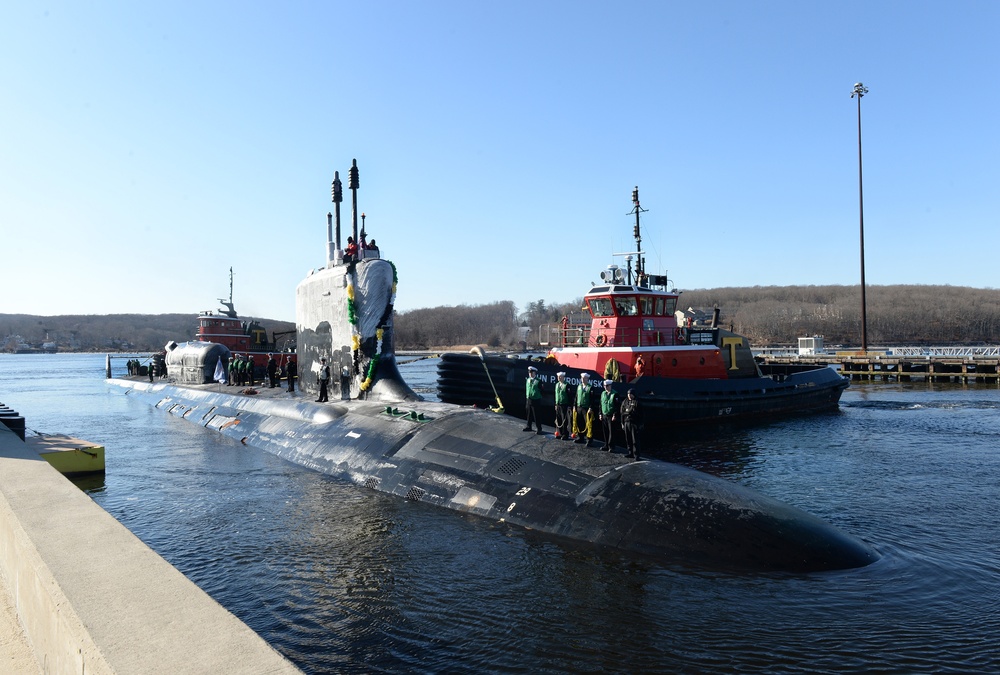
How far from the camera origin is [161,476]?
16.2 m

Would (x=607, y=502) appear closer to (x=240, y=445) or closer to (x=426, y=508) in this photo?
(x=426, y=508)

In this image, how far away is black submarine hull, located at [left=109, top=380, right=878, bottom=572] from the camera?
8820 millimetres

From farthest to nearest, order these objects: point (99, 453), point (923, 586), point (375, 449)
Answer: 1. point (99, 453)
2. point (375, 449)
3. point (923, 586)

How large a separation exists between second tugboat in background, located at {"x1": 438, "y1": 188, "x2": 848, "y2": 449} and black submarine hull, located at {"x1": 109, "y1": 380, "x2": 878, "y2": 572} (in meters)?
7.17

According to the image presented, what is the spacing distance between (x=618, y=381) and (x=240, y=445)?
12.5 m

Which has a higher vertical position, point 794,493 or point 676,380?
point 676,380

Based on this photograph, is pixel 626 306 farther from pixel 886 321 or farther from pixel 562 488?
pixel 886 321

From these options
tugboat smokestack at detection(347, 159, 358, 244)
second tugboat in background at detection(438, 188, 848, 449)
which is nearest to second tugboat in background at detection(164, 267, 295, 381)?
second tugboat in background at detection(438, 188, 848, 449)

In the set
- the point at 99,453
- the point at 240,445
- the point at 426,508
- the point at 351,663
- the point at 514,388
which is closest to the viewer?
the point at 351,663

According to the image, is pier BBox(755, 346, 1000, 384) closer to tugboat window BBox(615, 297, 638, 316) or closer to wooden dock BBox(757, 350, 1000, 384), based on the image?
wooden dock BBox(757, 350, 1000, 384)

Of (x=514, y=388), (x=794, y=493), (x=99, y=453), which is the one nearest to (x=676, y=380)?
(x=514, y=388)

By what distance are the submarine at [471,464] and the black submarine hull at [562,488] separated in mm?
21

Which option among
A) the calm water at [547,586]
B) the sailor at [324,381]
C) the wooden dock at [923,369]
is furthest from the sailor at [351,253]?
the wooden dock at [923,369]

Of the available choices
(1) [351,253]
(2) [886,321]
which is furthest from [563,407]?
(2) [886,321]
